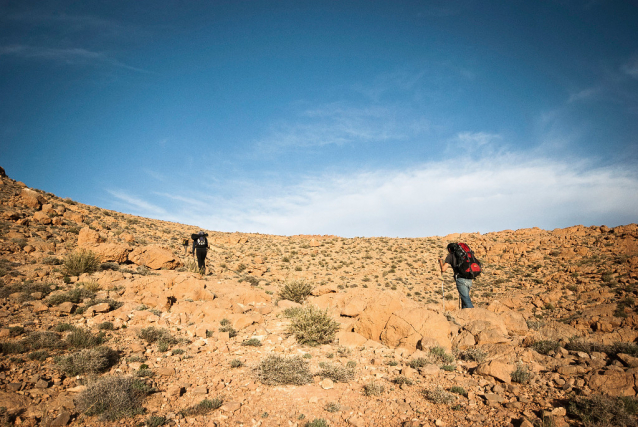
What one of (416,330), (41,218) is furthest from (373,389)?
(41,218)

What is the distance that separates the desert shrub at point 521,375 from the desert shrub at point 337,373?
107 inches

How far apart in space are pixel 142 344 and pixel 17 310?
3.58 metres

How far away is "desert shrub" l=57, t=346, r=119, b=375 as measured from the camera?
4.97 metres

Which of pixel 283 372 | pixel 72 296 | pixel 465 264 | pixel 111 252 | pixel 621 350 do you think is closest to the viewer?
pixel 621 350

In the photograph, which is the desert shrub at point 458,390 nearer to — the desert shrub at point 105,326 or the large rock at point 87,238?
the desert shrub at point 105,326

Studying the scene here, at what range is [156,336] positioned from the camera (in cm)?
693

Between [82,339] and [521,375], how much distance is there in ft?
27.1

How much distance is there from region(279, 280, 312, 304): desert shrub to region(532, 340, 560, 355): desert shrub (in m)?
7.78

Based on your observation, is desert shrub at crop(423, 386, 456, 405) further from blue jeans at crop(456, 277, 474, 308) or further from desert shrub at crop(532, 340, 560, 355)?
blue jeans at crop(456, 277, 474, 308)

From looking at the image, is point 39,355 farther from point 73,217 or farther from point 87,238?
point 73,217

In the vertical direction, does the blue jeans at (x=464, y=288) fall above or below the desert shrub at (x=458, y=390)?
above

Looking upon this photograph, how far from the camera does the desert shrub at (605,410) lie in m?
3.45

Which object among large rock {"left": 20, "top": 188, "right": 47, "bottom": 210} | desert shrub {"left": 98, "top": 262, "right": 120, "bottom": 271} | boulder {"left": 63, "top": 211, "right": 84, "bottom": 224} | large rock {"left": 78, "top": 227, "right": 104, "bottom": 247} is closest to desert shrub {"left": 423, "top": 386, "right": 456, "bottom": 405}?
desert shrub {"left": 98, "top": 262, "right": 120, "bottom": 271}

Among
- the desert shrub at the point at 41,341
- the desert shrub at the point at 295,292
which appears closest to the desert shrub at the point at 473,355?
the desert shrub at the point at 295,292
